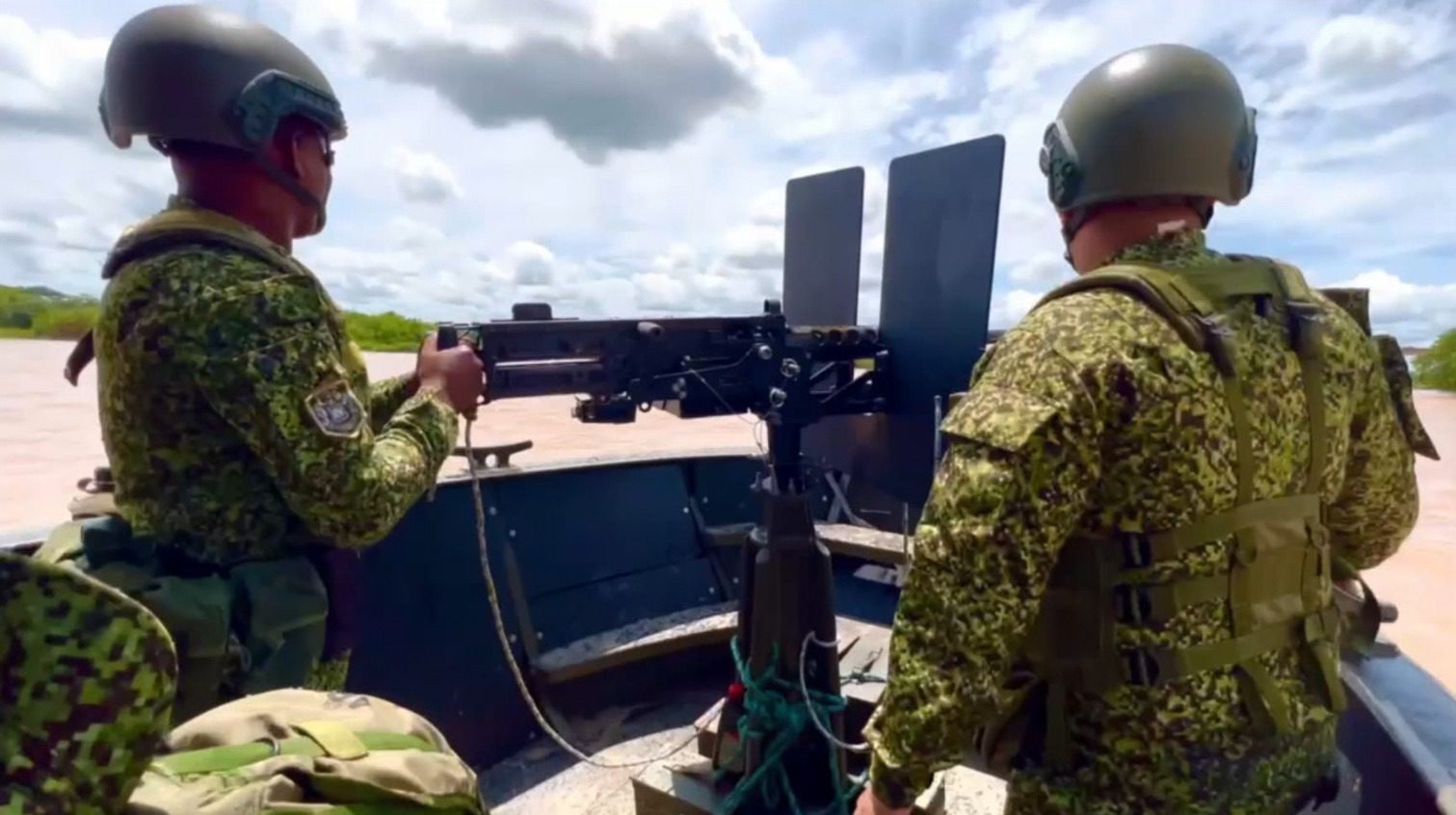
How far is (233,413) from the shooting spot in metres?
2.15

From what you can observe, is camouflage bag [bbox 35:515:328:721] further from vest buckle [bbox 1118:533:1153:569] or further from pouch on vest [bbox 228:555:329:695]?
vest buckle [bbox 1118:533:1153:569]

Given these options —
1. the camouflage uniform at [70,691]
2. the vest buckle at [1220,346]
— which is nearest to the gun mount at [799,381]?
the vest buckle at [1220,346]

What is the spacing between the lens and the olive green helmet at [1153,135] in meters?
1.91

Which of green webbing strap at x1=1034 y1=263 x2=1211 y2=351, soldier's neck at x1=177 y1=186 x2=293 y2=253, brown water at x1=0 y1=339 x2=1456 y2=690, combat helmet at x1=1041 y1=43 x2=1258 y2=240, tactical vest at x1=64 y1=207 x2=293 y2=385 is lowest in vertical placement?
brown water at x1=0 y1=339 x2=1456 y2=690

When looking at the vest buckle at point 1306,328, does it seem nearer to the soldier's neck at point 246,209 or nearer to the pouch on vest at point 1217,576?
the pouch on vest at point 1217,576

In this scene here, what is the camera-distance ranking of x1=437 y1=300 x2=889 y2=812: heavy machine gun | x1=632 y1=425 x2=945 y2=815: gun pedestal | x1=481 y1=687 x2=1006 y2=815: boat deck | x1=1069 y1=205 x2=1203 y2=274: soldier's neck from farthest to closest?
1. x1=481 y1=687 x2=1006 y2=815: boat deck
2. x1=632 y1=425 x2=945 y2=815: gun pedestal
3. x1=437 y1=300 x2=889 y2=812: heavy machine gun
4. x1=1069 y1=205 x2=1203 y2=274: soldier's neck

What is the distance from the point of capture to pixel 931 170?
3.18m

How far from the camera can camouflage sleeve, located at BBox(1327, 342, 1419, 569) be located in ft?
6.77

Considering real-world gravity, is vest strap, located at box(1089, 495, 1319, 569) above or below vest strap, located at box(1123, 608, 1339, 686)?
above

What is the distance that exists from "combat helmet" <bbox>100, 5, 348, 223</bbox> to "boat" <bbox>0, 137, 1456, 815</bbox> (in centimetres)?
73

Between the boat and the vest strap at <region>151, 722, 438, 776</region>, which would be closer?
the vest strap at <region>151, 722, 438, 776</region>

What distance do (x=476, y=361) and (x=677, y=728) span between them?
259 centimetres

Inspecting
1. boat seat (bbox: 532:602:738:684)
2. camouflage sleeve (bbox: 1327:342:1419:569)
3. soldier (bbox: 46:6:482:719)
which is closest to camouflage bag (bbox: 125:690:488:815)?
soldier (bbox: 46:6:482:719)

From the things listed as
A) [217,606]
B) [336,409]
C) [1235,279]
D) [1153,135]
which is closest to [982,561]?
[1235,279]
